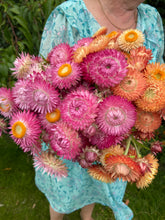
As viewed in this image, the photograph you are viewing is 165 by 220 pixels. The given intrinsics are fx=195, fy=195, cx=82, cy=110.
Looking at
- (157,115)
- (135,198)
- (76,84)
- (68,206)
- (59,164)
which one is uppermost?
(76,84)

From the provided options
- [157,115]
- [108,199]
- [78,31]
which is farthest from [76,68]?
[108,199]

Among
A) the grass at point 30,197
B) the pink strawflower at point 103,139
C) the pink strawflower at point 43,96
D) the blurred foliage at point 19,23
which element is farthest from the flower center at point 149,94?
the grass at point 30,197

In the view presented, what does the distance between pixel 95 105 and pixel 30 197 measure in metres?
1.73

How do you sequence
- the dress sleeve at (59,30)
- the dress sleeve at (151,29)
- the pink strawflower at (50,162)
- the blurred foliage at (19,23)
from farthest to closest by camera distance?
the blurred foliage at (19,23) → the dress sleeve at (151,29) → the dress sleeve at (59,30) → the pink strawflower at (50,162)

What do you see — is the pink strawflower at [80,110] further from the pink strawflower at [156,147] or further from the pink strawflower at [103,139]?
the pink strawflower at [156,147]

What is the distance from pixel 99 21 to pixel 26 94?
0.67 meters

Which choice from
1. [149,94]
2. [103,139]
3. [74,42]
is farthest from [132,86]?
[74,42]

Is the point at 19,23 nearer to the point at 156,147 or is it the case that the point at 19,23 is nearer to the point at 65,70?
the point at 65,70

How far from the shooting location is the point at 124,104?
512mm

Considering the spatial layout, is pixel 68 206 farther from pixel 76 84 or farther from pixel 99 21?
pixel 99 21

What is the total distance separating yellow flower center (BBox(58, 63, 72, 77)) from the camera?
530mm

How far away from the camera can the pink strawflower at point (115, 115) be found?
0.51m

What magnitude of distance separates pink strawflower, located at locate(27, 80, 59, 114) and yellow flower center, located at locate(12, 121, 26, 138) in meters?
0.06

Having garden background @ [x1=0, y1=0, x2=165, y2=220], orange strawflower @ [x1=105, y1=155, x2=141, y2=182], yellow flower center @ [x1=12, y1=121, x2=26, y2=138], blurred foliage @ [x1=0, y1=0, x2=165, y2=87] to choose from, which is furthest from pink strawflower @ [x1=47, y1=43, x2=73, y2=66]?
garden background @ [x1=0, y1=0, x2=165, y2=220]
